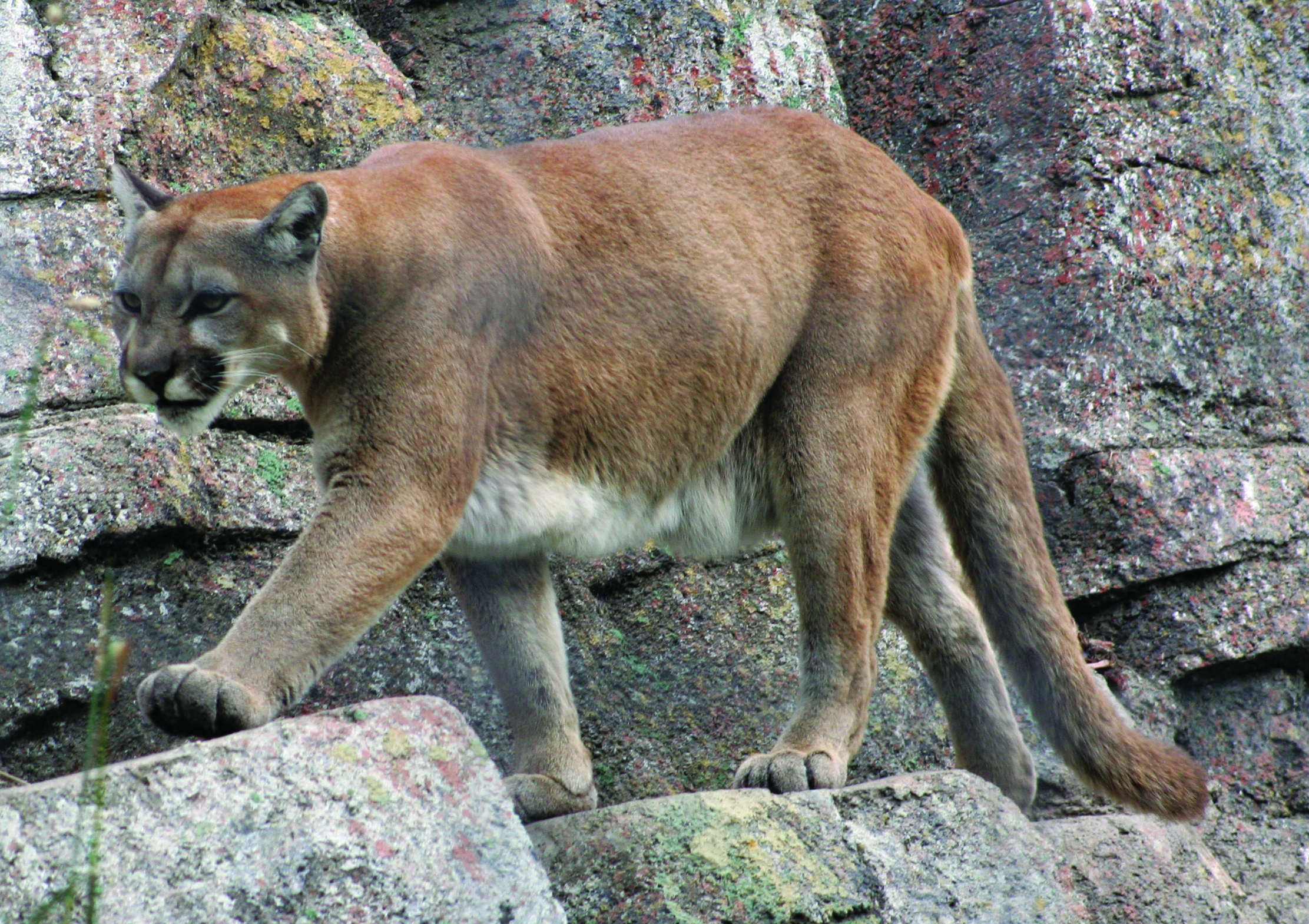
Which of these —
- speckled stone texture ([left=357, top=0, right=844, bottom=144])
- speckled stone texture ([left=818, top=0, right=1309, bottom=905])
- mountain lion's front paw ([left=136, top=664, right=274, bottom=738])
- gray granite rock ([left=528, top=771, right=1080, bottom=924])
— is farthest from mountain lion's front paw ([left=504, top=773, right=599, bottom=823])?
speckled stone texture ([left=357, top=0, right=844, bottom=144])

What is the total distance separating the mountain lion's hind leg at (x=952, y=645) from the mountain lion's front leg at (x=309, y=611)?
1.40 m

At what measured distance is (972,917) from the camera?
2754mm

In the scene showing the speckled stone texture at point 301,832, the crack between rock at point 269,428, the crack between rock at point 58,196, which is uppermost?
the crack between rock at point 58,196

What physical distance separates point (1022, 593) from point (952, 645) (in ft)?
0.84

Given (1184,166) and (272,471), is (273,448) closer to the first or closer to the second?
(272,471)

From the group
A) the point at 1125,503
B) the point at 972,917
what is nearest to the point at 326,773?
the point at 972,917

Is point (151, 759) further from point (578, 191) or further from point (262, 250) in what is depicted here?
point (578, 191)

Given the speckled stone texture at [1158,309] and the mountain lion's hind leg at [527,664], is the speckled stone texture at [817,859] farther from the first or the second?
the speckled stone texture at [1158,309]

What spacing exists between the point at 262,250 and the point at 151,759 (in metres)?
1.04

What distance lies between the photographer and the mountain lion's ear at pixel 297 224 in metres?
2.61

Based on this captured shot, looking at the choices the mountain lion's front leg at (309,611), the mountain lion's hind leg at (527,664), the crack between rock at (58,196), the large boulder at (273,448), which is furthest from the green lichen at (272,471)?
the mountain lion's front leg at (309,611)

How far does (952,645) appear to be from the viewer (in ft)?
11.6

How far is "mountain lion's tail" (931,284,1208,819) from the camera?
123 inches

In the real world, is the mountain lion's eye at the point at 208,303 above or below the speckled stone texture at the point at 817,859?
above
